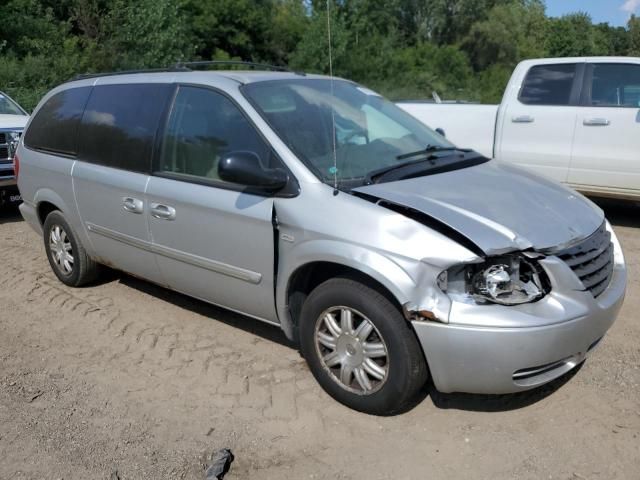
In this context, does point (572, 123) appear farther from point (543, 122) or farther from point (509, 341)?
point (509, 341)

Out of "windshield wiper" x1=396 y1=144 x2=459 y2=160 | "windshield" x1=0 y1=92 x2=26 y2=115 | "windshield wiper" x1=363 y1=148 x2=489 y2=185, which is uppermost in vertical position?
"windshield wiper" x1=396 y1=144 x2=459 y2=160

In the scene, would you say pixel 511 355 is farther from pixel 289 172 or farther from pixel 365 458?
pixel 289 172

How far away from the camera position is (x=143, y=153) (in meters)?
4.56

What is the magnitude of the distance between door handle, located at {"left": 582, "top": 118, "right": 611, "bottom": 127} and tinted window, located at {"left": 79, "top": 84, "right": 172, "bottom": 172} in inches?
189

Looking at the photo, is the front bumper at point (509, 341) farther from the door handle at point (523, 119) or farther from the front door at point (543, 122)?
the door handle at point (523, 119)

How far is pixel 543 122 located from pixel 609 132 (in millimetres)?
712

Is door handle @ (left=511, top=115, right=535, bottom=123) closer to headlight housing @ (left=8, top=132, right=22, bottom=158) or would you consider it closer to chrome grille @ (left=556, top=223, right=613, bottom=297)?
chrome grille @ (left=556, top=223, right=613, bottom=297)

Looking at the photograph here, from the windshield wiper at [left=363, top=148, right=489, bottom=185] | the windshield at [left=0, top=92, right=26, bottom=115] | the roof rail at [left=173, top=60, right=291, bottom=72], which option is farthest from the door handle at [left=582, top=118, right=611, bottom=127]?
the windshield at [left=0, top=92, right=26, bottom=115]

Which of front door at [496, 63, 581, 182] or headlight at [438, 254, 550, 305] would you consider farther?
front door at [496, 63, 581, 182]

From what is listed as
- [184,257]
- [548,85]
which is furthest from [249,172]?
[548,85]

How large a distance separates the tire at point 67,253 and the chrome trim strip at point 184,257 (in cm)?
47

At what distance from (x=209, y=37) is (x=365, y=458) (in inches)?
1366

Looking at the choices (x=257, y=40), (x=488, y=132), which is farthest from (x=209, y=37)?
(x=488, y=132)

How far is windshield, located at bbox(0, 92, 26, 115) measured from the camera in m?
9.88
